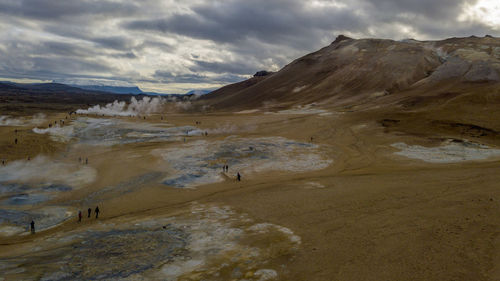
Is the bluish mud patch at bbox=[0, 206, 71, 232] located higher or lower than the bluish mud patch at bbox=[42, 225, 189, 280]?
lower

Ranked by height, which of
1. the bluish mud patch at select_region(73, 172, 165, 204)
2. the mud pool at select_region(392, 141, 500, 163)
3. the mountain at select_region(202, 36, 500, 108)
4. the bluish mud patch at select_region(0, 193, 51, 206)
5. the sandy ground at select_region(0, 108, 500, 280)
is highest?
the mountain at select_region(202, 36, 500, 108)

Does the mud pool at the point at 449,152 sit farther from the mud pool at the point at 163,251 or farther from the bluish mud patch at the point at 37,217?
the bluish mud patch at the point at 37,217

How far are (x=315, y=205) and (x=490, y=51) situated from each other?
96.5m

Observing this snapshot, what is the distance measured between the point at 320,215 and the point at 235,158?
74.8ft

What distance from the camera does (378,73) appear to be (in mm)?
99375

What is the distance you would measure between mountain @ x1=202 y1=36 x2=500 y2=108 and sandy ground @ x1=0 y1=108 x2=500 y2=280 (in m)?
41.8

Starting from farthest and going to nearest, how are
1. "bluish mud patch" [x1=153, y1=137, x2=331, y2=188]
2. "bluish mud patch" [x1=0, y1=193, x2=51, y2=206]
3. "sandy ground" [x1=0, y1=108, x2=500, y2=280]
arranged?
"bluish mud patch" [x1=153, y1=137, x2=331, y2=188], "bluish mud patch" [x1=0, y1=193, x2=51, y2=206], "sandy ground" [x1=0, y1=108, x2=500, y2=280]

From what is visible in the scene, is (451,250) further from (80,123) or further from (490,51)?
(490,51)

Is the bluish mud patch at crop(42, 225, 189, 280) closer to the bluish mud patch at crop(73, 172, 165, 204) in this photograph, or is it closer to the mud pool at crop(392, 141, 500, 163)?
the bluish mud patch at crop(73, 172, 165, 204)

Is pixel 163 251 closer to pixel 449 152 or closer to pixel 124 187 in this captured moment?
pixel 124 187

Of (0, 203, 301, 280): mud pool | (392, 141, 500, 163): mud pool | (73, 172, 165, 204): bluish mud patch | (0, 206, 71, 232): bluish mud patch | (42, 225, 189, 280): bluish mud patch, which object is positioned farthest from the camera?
(392, 141, 500, 163): mud pool

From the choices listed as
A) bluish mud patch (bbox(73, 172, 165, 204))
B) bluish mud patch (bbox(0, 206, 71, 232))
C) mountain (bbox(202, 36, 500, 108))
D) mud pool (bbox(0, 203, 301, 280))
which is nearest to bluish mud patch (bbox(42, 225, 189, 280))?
mud pool (bbox(0, 203, 301, 280))

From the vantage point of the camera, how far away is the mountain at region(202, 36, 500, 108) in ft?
254

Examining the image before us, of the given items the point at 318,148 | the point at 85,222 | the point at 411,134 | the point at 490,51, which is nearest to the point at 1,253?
the point at 85,222
